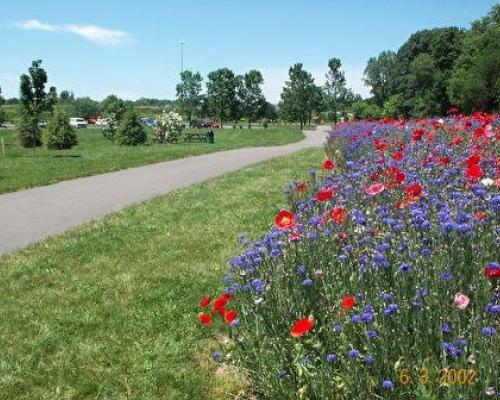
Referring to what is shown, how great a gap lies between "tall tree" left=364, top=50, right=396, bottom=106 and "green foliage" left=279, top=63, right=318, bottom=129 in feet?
68.0

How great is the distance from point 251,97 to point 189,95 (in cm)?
1223

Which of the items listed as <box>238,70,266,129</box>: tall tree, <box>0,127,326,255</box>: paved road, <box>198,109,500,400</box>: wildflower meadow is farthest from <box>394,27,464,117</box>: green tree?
<box>198,109,500,400</box>: wildflower meadow

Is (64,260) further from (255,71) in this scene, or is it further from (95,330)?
(255,71)

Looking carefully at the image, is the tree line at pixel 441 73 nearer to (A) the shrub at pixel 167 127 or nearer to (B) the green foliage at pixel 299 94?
(B) the green foliage at pixel 299 94

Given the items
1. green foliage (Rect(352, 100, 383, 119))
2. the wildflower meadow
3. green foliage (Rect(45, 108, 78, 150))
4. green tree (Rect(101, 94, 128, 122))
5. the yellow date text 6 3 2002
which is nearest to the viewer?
the yellow date text 6 3 2002

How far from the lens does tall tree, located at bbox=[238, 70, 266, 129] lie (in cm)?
8150

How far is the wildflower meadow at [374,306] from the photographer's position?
8.58 feet

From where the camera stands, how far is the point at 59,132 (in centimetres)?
3142

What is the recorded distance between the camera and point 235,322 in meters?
3.07

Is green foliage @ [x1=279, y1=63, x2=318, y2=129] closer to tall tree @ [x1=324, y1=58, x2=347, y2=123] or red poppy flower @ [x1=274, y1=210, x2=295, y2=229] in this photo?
tall tree @ [x1=324, y1=58, x2=347, y2=123]

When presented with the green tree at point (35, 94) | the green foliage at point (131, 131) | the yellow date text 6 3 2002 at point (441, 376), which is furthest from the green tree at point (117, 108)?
the yellow date text 6 3 2002 at point (441, 376)

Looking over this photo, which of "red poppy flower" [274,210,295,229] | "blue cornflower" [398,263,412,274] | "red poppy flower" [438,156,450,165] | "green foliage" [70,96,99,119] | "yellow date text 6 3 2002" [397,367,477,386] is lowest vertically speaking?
"green foliage" [70,96,99,119]

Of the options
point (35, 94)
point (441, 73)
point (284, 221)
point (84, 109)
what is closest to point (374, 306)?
point (284, 221)

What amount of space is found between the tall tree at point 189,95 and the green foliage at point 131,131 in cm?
5355
